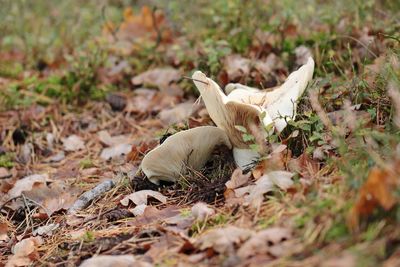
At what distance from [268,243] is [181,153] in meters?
0.98

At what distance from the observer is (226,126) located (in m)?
2.76

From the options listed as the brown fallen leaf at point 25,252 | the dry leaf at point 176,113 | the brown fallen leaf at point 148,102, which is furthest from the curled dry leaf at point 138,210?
the brown fallen leaf at point 148,102

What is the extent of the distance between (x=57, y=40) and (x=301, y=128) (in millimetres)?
3284

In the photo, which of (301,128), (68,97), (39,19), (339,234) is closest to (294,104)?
(301,128)

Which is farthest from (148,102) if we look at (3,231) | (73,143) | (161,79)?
(3,231)

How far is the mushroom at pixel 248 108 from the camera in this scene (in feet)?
8.60

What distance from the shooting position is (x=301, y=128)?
2729 mm

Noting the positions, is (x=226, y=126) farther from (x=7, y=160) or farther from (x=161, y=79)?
(x=161, y=79)

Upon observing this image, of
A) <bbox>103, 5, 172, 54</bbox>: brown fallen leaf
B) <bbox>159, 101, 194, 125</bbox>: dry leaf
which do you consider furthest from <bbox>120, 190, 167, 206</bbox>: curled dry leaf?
<bbox>103, 5, 172, 54</bbox>: brown fallen leaf

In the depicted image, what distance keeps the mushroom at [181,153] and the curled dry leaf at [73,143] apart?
50.7 inches

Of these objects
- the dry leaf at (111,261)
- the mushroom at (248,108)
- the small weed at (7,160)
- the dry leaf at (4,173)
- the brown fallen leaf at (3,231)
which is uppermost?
the mushroom at (248,108)

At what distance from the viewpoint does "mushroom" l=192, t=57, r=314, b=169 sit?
2.62 meters

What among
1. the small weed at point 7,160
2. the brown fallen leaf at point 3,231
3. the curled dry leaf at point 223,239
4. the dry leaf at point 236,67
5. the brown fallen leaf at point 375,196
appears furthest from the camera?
the dry leaf at point 236,67

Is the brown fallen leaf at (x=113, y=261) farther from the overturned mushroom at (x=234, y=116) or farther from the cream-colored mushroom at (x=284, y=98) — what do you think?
the cream-colored mushroom at (x=284, y=98)
